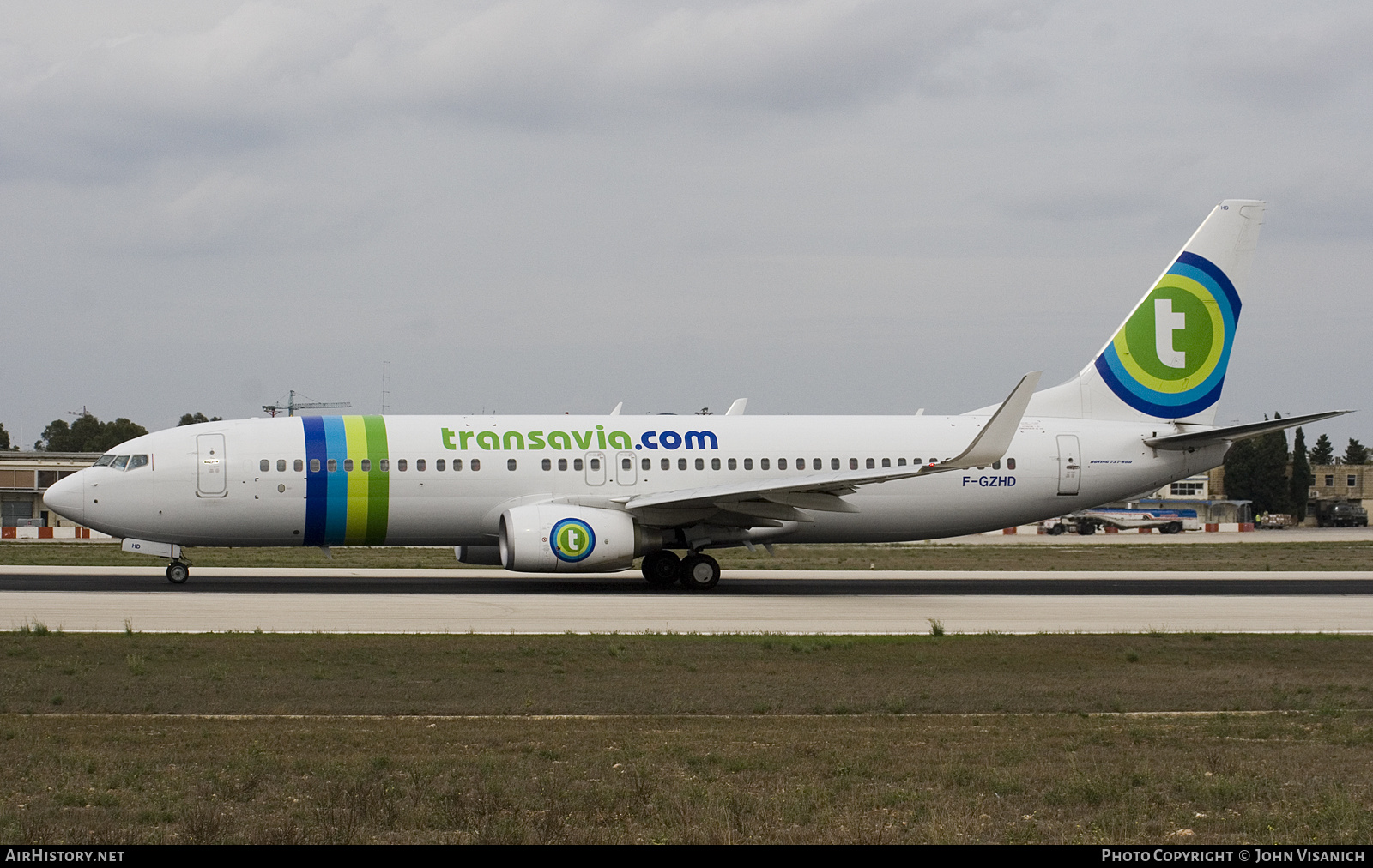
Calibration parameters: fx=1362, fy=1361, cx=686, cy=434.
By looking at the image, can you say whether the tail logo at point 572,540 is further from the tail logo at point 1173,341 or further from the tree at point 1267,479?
the tree at point 1267,479

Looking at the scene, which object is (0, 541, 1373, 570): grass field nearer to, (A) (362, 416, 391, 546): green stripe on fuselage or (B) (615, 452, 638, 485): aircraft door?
(B) (615, 452, 638, 485): aircraft door

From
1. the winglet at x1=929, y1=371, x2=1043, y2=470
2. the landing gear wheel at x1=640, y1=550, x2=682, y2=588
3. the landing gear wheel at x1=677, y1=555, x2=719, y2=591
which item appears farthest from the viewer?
the landing gear wheel at x1=640, y1=550, x2=682, y2=588

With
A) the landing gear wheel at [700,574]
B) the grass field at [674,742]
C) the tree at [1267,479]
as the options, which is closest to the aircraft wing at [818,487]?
the landing gear wheel at [700,574]

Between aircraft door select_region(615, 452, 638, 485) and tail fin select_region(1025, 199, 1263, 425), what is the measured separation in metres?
9.94

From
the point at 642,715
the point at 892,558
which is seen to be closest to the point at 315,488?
the point at 642,715

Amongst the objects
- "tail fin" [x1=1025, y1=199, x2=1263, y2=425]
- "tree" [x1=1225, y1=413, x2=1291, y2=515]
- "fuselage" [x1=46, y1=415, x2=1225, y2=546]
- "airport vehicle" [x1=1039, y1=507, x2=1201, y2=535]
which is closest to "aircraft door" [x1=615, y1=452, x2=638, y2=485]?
"fuselage" [x1=46, y1=415, x2=1225, y2=546]

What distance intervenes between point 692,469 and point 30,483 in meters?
89.7

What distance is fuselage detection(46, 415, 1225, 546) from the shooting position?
94.0 feet

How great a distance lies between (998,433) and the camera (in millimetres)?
26734

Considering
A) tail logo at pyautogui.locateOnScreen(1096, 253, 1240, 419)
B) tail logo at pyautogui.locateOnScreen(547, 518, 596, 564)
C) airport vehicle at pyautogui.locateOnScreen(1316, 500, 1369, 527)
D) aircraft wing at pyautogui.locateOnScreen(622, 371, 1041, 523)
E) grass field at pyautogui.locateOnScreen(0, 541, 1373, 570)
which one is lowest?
airport vehicle at pyautogui.locateOnScreen(1316, 500, 1369, 527)

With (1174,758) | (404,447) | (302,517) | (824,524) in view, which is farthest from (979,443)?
(1174,758)

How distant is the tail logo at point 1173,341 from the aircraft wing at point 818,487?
5.61m

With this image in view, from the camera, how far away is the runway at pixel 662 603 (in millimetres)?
21422

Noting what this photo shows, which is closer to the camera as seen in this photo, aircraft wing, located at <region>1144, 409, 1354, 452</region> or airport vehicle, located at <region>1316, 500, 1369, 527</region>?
aircraft wing, located at <region>1144, 409, 1354, 452</region>
